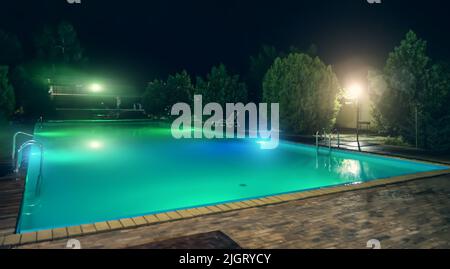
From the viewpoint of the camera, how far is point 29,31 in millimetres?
47688

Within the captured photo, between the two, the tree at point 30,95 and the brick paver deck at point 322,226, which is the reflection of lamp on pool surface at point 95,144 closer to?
the brick paver deck at point 322,226

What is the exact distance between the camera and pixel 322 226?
17.1 ft

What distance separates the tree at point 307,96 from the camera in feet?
65.6

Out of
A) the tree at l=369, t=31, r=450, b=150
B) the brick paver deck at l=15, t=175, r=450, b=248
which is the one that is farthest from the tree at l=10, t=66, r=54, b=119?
the brick paver deck at l=15, t=175, r=450, b=248

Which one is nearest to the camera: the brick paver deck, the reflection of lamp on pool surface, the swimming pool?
the brick paver deck

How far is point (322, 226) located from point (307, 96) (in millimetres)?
15603

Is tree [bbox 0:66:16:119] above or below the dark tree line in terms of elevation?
below

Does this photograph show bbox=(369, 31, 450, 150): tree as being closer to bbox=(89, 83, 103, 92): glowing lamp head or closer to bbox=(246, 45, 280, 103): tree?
bbox=(246, 45, 280, 103): tree

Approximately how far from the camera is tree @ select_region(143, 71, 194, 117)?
37062 mm

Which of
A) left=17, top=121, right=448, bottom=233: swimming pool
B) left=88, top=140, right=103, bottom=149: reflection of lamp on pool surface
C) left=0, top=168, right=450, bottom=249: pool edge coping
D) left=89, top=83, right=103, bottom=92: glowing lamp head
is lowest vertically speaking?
left=17, top=121, right=448, bottom=233: swimming pool

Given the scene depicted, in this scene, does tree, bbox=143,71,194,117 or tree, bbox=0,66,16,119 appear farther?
tree, bbox=143,71,194,117

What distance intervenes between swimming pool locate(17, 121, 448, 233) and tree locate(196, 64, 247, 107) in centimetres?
1029

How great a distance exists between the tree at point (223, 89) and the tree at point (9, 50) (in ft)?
75.7

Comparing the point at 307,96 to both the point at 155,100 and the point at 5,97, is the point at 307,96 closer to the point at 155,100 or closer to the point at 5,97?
the point at 5,97
